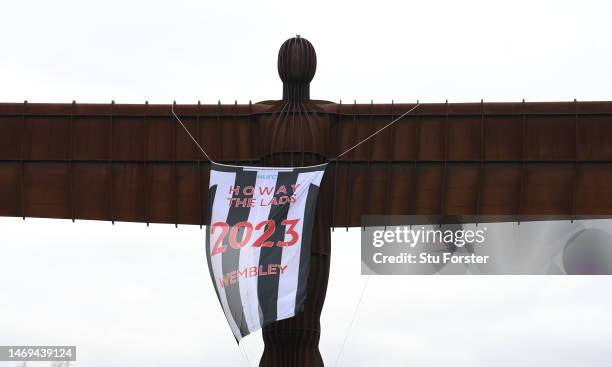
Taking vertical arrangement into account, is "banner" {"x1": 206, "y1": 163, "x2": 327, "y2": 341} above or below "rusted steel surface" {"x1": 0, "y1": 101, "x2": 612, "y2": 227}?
below

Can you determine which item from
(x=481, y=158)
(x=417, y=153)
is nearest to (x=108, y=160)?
(x=417, y=153)

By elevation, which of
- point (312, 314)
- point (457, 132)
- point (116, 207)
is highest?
point (457, 132)

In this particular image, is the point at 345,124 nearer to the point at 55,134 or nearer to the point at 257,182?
the point at 257,182

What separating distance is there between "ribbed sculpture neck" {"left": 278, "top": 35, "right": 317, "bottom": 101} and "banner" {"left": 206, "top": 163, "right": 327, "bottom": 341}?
2380 millimetres

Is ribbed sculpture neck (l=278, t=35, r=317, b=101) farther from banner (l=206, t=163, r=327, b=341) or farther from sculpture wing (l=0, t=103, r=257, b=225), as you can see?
banner (l=206, t=163, r=327, b=341)

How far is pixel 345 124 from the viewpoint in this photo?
119ft

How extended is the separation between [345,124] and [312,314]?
514 centimetres

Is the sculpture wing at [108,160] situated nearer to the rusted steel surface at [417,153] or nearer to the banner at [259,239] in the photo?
the rusted steel surface at [417,153]

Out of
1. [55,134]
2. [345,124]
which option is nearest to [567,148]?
[345,124]

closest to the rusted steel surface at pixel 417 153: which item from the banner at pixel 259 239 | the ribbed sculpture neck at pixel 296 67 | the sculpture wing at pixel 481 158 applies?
the sculpture wing at pixel 481 158

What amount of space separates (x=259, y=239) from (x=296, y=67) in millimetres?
4714

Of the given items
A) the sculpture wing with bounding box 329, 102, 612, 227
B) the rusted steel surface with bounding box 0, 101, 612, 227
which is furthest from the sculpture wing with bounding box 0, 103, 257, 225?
the sculpture wing with bounding box 329, 102, 612, 227

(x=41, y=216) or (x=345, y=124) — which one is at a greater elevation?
(x=345, y=124)

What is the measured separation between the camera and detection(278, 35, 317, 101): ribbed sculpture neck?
35.8 m
